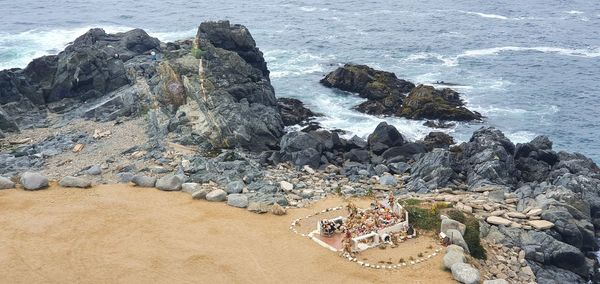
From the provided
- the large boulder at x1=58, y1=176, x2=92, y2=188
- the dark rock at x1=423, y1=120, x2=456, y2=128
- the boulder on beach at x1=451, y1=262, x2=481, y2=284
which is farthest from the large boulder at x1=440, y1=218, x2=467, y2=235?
the dark rock at x1=423, y1=120, x2=456, y2=128

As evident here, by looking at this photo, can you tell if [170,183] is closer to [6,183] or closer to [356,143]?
[6,183]

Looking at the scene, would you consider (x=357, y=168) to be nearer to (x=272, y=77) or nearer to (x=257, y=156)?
(x=257, y=156)

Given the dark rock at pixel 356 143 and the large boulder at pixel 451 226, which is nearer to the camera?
the large boulder at pixel 451 226

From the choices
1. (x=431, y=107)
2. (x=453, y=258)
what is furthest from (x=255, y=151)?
(x=453, y=258)

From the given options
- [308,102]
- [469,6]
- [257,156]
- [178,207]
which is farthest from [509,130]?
[469,6]

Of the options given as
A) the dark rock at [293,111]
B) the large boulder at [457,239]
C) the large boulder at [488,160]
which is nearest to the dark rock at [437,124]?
the large boulder at [488,160]

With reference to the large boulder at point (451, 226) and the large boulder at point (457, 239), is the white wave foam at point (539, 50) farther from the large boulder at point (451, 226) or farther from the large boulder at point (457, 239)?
the large boulder at point (457, 239)

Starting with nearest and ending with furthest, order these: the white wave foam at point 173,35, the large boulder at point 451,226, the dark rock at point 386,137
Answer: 1. the large boulder at point 451,226
2. the dark rock at point 386,137
3. the white wave foam at point 173,35
